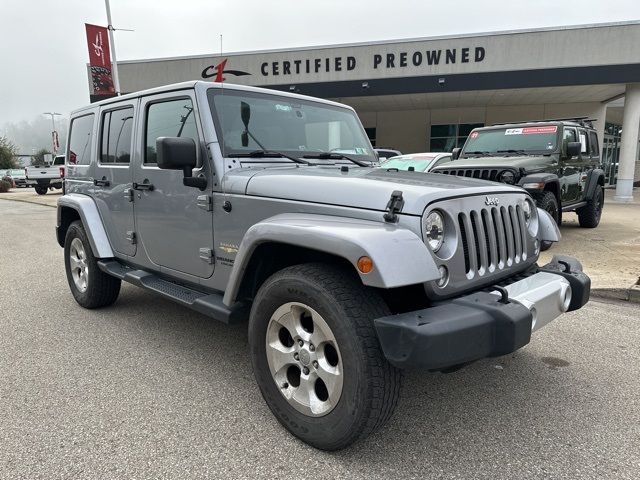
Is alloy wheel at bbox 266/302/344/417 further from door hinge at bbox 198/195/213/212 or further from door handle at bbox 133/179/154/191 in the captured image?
door handle at bbox 133/179/154/191

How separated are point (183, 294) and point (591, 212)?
356 inches

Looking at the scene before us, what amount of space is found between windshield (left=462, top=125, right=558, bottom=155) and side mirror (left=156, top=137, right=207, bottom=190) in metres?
6.90

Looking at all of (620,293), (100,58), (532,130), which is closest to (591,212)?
(532,130)

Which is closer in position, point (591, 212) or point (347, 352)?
point (347, 352)

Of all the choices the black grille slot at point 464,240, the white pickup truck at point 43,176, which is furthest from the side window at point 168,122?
the white pickup truck at point 43,176

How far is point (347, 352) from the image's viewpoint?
7.20ft

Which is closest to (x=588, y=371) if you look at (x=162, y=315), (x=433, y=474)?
(x=433, y=474)

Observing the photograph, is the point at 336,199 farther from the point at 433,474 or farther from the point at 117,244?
the point at 117,244

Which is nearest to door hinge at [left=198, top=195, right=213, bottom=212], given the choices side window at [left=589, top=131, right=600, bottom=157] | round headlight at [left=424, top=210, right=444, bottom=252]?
round headlight at [left=424, top=210, right=444, bottom=252]

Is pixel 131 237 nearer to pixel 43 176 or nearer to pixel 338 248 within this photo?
pixel 338 248

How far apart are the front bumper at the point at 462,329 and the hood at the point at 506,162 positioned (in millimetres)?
5276

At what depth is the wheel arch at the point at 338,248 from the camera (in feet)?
6.81

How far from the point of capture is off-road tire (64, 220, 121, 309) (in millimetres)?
4543

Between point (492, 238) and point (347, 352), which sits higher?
point (492, 238)
